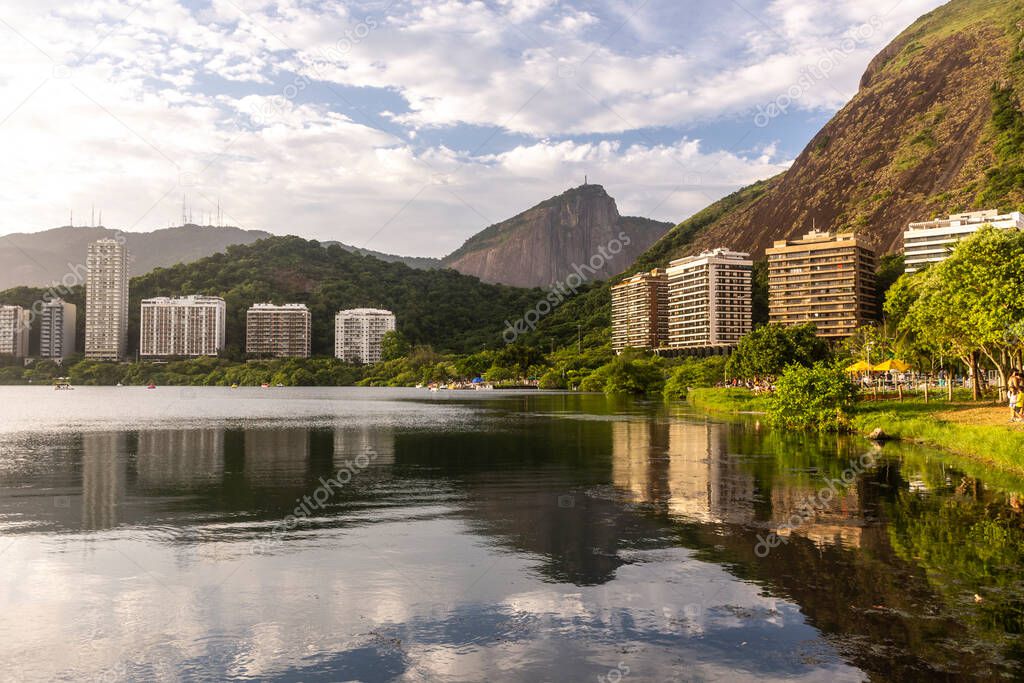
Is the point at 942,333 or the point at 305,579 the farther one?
the point at 942,333

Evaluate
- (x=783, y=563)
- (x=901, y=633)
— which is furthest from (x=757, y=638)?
(x=783, y=563)

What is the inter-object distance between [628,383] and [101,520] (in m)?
136

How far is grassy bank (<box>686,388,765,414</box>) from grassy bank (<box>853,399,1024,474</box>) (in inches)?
721

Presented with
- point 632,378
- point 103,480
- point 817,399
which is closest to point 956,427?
point 817,399

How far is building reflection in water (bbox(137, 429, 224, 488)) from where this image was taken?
34.6m

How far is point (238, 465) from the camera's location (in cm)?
4019

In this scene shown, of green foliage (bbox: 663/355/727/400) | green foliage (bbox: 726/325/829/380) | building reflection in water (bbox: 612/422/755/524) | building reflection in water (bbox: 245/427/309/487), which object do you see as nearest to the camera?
building reflection in water (bbox: 612/422/755/524)

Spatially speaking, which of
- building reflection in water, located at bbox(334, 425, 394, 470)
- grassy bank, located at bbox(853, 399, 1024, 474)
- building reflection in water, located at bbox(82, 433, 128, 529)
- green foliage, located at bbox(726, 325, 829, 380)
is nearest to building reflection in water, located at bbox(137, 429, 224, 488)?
building reflection in water, located at bbox(82, 433, 128, 529)

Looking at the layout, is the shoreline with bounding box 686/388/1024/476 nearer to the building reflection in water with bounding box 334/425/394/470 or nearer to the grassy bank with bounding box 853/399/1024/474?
the grassy bank with bounding box 853/399/1024/474

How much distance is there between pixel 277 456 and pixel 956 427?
1539 inches

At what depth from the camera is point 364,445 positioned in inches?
2047

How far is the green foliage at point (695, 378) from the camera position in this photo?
13550cm

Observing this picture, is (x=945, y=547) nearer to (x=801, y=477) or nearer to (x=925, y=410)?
(x=801, y=477)

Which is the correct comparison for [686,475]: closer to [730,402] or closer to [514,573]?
[514,573]
